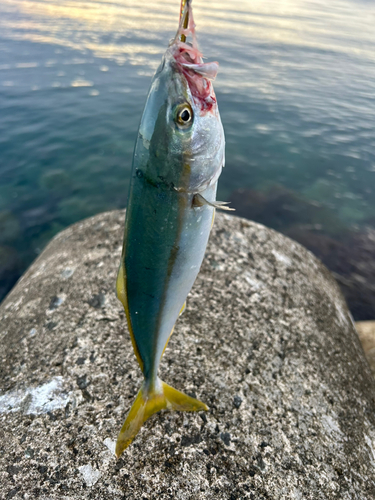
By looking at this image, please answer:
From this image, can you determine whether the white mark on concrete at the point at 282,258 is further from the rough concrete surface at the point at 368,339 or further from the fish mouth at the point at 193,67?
the fish mouth at the point at 193,67

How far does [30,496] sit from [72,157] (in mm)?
7893

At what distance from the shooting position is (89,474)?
67.5 inches

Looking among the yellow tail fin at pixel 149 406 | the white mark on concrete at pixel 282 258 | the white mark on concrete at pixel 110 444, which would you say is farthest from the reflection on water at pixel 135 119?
the yellow tail fin at pixel 149 406

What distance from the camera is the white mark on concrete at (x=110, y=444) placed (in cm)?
181

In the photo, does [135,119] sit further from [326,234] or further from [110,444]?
[110,444]

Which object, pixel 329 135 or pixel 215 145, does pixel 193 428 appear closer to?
pixel 215 145

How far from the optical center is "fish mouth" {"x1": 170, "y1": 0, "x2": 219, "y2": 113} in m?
1.39

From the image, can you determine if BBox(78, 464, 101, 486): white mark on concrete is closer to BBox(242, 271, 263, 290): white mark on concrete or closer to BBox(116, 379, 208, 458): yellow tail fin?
BBox(116, 379, 208, 458): yellow tail fin

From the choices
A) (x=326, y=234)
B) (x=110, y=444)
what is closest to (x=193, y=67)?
(x=110, y=444)

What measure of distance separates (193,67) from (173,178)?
45 cm

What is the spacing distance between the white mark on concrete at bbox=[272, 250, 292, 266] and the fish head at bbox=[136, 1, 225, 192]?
1952mm

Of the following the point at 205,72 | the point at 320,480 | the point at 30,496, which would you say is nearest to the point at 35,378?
the point at 30,496

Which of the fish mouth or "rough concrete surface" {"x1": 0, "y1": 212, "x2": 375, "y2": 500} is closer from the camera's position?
the fish mouth

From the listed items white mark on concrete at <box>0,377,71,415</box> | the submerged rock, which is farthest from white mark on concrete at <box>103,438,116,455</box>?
the submerged rock
